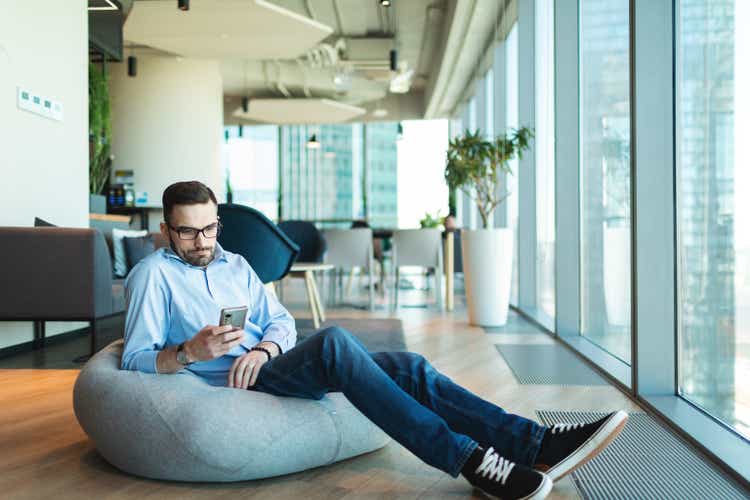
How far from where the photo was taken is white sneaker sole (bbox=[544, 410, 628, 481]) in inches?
68.7

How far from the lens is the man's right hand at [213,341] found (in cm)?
165

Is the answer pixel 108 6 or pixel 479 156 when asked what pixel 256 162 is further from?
pixel 479 156

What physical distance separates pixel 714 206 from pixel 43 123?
14.4 ft

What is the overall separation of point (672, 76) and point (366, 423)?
82.9 inches

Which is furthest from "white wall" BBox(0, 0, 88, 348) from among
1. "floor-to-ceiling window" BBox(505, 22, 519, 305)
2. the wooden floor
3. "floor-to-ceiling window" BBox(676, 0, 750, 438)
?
"floor-to-ceiling window" BBox(505, 22, 519, 305)

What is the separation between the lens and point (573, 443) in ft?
5.82

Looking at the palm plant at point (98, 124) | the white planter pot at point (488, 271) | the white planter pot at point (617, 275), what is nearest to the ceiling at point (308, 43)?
the palm plant at point (98, 124)

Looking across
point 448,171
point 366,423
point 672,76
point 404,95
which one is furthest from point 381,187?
point 366,423

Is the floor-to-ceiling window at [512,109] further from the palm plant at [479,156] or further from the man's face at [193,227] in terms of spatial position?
the man's face at [193,227]

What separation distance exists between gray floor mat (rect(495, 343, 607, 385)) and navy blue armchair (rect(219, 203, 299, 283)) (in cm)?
163

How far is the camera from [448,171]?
18.4 ft

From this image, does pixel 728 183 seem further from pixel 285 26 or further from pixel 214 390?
pixel 285 26

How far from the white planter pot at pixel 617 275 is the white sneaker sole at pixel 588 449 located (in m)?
1.88

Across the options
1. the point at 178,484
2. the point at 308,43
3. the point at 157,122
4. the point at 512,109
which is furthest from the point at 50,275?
the point at 157,122
